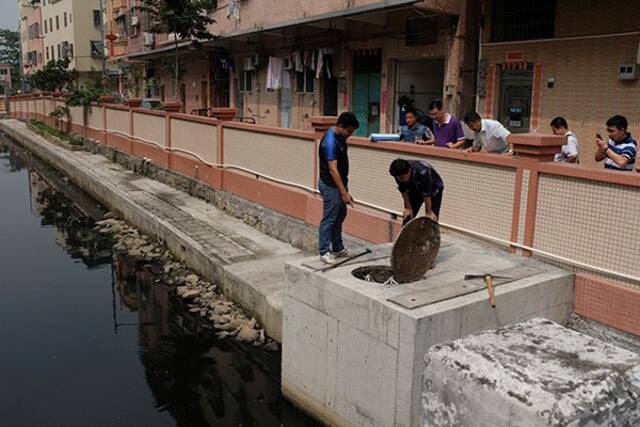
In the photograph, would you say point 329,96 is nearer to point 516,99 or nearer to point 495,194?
point 516,99

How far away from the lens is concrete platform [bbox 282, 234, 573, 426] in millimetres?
4480

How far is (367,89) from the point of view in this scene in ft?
51.6

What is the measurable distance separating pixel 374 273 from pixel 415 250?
0.46 m

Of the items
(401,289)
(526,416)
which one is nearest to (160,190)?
(401,289)

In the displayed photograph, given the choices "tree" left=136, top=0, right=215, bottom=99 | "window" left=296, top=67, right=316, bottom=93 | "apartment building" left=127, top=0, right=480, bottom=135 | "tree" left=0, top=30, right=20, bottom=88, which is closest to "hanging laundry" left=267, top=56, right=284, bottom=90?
"apartment building" left=127, top=0, right=480, bottom=135

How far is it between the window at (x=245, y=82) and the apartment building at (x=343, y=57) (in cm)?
4

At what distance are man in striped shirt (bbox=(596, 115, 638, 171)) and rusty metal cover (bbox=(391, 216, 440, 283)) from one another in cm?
215

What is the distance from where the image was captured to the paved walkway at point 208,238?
7570mm

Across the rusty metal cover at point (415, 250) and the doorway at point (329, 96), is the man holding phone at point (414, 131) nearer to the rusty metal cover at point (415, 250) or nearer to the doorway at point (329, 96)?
the rusty metal cover at point (415, 250)

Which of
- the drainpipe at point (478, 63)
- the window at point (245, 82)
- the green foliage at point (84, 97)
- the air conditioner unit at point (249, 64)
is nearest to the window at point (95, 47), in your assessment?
the green foliage at point (84, 97)

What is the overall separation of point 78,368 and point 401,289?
4248mm

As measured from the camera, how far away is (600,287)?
5.30 metres

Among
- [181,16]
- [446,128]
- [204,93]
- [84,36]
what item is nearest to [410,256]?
[446,128]

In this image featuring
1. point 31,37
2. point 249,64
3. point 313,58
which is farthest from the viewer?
point 31,37
